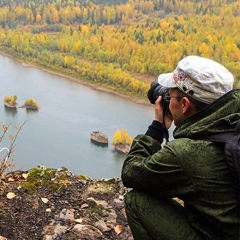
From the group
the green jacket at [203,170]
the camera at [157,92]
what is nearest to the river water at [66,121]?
the camera at [157,92]

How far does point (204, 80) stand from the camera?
865mm

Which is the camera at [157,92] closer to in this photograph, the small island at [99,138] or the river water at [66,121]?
the river water at [66,121]

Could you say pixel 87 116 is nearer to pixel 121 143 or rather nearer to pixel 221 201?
pixel 121 143

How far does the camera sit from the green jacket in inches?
32.0

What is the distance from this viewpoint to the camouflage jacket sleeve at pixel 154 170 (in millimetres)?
832

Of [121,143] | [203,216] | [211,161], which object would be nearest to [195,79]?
[211,161]

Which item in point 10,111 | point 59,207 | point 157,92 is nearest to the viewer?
point 157,92

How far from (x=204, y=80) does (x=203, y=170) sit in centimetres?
19

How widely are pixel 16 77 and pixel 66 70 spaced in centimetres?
388

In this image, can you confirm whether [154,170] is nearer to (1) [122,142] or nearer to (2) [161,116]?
(2) [161,116]

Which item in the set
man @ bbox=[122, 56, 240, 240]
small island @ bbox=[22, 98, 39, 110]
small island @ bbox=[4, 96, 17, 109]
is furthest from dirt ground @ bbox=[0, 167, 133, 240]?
small island @ bbox=[4, 96, 17, 109]

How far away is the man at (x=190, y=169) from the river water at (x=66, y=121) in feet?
29.1

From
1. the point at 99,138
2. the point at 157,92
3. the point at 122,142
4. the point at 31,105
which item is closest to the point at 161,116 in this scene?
the point at 157,92

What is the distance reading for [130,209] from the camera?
3.19 ft
